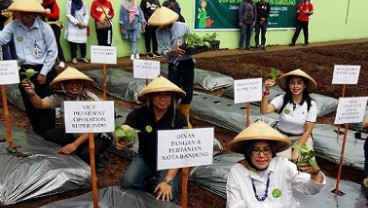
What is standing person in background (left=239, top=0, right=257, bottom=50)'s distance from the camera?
9.89 m

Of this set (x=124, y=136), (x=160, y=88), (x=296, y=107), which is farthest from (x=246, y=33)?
(x=124, y=136)

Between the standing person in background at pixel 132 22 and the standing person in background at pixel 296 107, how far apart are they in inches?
201

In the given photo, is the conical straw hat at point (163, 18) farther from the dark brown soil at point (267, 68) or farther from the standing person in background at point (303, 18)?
the standing person in background at point (303, 18)

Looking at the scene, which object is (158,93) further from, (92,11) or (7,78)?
(92,11)

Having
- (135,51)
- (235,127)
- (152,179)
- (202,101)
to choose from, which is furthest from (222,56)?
(152,179)

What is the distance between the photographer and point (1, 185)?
2.75m

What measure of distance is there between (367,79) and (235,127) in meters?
3.99

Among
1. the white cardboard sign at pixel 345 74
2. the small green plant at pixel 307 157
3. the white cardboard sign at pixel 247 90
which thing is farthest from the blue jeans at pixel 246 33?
the small green plant at pixel 307 157

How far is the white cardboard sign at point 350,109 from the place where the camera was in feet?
10.1

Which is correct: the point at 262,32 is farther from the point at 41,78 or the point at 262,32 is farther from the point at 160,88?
the point at 160,88

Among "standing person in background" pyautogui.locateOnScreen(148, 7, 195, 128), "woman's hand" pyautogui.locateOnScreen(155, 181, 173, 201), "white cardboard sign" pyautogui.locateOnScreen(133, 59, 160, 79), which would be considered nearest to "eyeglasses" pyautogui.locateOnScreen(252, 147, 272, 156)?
"woman's hand" pyautogui.locateOnScreen(155, 181, 173, 201)

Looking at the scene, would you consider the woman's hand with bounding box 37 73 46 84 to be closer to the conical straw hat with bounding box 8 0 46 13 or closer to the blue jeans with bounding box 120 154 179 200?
the conical straw hat with bounding box 8 0 46 13

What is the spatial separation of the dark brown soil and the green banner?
0.76m

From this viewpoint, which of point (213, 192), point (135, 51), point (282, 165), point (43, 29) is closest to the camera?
point (282, 165)
